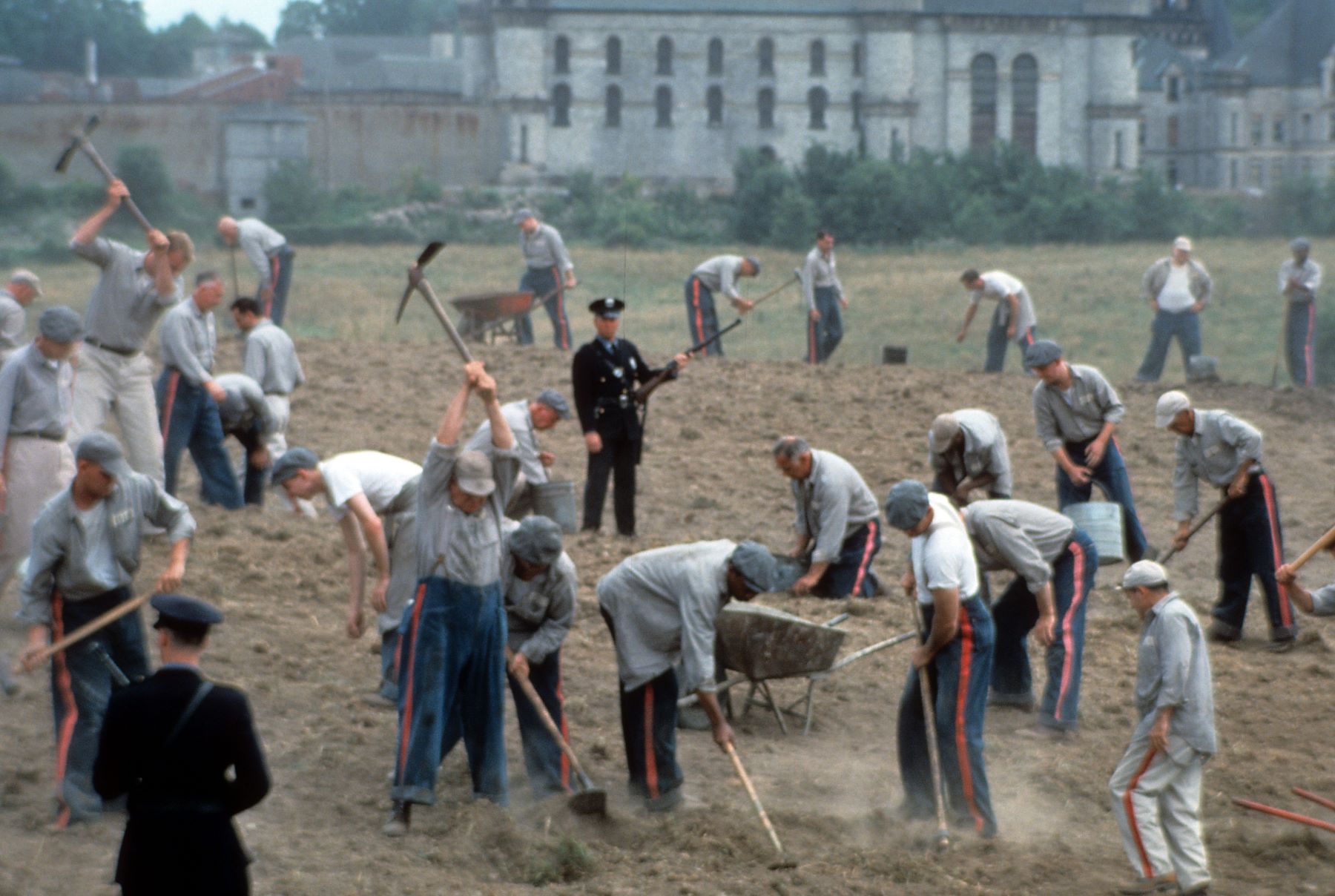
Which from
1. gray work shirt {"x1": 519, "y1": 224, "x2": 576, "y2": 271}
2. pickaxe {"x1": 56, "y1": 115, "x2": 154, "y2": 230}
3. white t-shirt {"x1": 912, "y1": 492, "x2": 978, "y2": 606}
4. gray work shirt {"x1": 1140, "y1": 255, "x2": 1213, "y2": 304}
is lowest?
white t-shirt {"x1": 912, "y1": 492, "x2": 978, "y2": 606}

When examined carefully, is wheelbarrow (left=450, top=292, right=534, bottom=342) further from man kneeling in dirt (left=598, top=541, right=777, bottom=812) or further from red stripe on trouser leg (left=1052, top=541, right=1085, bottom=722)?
man kneeling in dirt (left=598, top=541, right=777, bottom=812)

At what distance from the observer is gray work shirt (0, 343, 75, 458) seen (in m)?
8.67

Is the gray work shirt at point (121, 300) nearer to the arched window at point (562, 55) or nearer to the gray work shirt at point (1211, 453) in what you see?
the gray work shirt at point (1211, 453)

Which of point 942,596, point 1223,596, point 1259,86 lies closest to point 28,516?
point 942,596

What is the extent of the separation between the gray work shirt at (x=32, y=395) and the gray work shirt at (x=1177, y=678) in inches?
215

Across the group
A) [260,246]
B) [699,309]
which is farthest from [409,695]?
[699,309]

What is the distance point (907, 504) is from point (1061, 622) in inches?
79.9

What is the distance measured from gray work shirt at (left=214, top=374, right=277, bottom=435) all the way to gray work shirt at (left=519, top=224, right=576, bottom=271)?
7200 millimetres

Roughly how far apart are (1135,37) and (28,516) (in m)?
66.9

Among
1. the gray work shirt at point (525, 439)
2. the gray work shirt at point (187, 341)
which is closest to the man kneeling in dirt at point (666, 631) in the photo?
the gray work shirt at point (525, 439)

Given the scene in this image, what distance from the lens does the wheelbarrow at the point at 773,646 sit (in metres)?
8.75

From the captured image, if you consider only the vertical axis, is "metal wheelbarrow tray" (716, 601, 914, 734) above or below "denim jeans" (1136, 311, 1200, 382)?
below

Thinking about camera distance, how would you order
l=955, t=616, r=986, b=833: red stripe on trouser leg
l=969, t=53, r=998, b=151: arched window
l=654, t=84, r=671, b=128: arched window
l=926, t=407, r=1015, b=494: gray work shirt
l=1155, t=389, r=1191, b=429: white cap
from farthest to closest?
l=969, t=53, r=998, b=151: arched window, l=654, t=84, r=671, b=128: arched window, l=1155, t=389, r=1191, b=429: white cap, l=926, t=407, r=1015, b=494: gray work shirt, l=955, t=616, r=986, b=833: red stripe on trouser leg

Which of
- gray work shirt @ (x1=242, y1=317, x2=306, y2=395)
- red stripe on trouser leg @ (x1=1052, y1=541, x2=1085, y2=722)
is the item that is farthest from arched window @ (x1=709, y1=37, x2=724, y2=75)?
red stripe on trouser leg @ (x1=1052, y1=541, x2=1085, y2=722)
